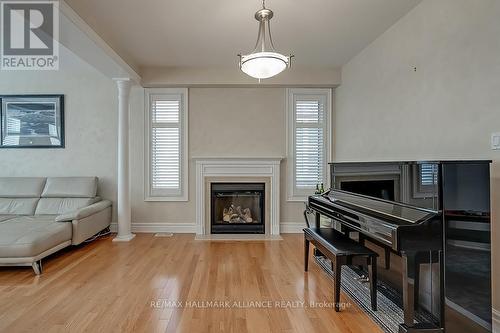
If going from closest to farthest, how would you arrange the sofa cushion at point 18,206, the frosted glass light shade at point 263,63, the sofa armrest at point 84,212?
the frosted glass light shade at point 263,63 < the sofa armrest at point 84,212 < the sofa cushion at point 18,206

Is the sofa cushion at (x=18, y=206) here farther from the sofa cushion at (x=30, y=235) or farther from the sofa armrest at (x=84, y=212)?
the sofa armrest at (x=84, y=212)

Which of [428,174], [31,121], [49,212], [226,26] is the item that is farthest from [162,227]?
[428,174]

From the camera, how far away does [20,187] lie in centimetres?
438

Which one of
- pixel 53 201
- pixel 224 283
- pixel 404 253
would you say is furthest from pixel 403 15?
pixel 53 201

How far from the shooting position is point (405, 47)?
115 inches

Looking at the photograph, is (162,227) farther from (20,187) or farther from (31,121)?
(31,121)

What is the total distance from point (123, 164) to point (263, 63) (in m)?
2.95

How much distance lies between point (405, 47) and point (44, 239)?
453 centimetres

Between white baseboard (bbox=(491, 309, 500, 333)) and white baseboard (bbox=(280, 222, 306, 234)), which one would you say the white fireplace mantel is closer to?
white baseboard (bbox=(280, 222, 306, 234))

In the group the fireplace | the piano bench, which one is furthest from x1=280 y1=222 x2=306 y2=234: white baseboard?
the piano bench

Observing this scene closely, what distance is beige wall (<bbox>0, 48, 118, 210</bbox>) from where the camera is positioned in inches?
184

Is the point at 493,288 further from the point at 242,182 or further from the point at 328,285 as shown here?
the point at 242,182

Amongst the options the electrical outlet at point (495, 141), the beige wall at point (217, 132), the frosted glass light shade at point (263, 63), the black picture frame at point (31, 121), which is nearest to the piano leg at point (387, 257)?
the electrical outlet at point (495, 141)

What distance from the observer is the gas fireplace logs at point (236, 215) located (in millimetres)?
4797
